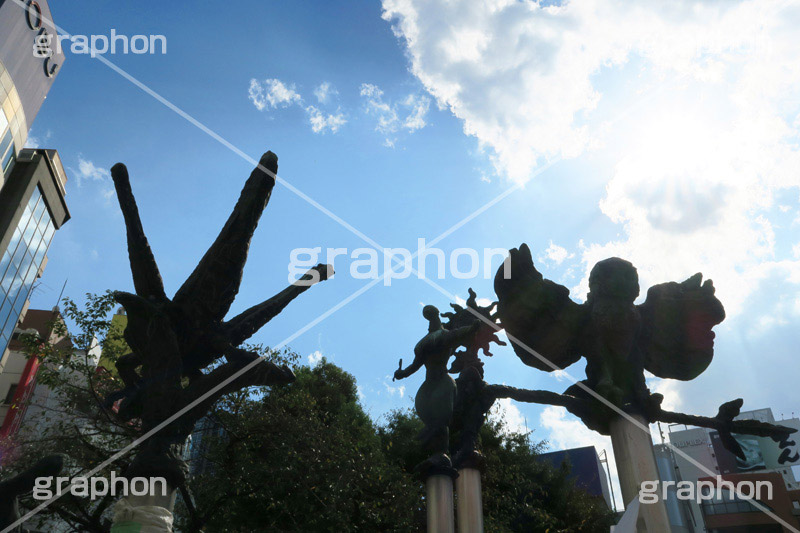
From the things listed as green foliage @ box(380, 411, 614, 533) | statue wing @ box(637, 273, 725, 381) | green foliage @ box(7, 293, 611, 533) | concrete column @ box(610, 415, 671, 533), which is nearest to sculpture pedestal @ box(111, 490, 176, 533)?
concrete column @ box(610, 415, 671, 533)

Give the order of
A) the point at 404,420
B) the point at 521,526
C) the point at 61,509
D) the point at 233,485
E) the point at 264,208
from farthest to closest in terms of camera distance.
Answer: the point at 404,420
the point at 521,526
the point at 233,485
the point at 61,509
the point at 264,208

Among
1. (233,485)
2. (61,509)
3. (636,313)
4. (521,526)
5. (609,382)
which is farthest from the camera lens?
(521,526)

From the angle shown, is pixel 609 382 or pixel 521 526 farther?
pixel 521 526

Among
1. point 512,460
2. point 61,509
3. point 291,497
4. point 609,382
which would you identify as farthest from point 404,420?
point 609,382

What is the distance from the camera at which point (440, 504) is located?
12.7 feet

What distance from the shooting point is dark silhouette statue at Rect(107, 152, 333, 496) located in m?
4.31

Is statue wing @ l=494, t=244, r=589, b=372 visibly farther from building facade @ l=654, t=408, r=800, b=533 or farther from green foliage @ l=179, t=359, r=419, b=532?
building facade @ l=654, t=408, r=800, b=533

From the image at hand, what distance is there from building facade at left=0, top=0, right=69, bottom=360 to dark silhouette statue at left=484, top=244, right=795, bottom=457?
91.4 ft

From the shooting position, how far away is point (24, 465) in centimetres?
1205

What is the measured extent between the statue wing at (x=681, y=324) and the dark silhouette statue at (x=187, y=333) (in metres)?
3.04

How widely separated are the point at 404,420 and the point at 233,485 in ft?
23.7

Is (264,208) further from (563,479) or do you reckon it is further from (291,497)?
(563,479)

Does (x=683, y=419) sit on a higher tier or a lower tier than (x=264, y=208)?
lower

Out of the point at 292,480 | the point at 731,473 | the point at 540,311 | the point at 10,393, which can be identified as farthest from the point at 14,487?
the point at 731,473
